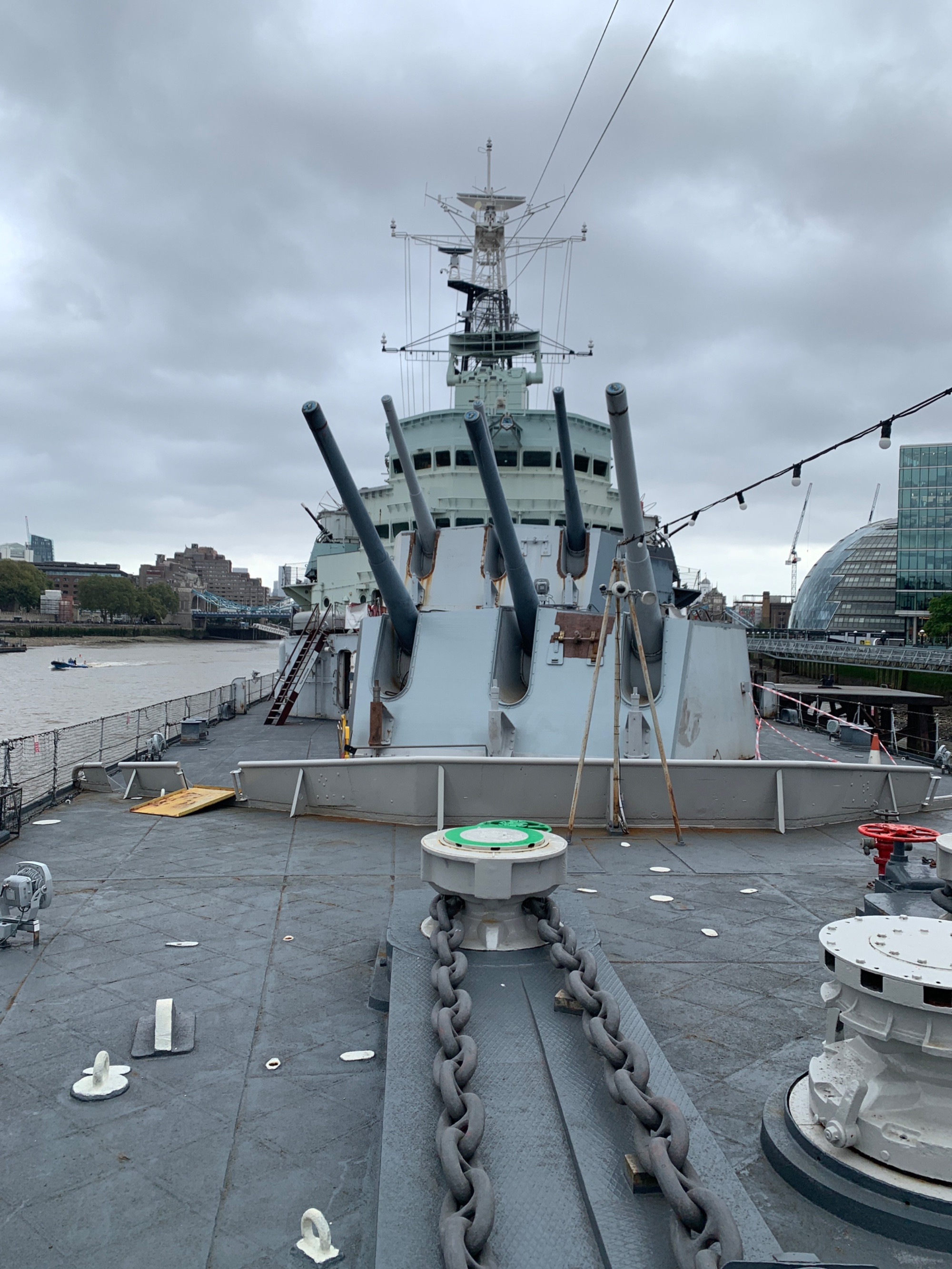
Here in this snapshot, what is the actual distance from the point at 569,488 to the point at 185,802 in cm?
438

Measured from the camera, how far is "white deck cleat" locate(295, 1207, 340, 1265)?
157 cm

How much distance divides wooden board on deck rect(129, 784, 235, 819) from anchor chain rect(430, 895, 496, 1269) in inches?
157

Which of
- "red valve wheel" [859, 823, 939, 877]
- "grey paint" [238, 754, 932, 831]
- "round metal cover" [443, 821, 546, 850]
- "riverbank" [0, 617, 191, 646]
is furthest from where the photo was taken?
"riverbank" [0, 617, 191, 646]

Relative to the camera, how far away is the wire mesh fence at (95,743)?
23.5ft

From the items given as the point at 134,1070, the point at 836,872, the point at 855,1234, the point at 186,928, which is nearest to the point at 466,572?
the point at 836,872

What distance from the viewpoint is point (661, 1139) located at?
1.53m

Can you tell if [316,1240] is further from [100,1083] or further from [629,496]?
[629,496]

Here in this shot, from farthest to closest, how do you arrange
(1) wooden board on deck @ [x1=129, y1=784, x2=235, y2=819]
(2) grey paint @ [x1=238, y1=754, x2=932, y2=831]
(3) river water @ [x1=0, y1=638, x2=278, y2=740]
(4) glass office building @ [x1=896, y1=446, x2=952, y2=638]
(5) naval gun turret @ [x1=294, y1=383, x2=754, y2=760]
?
(4) glass office building @ [x1=896, y1=446, x2=952, y2=638] → (3) river water @ [x1=0, y1=638, x2=278, y2=740] → (5) naval gun turret @ [x1=294, y1=383, x2=754, y2=760] → (1) wooden board on deck @ [x1=129, y1=784, x2=235, y2=819] → (2) grey paint @ [x1=238, y1=754, x2=932, y2=831]

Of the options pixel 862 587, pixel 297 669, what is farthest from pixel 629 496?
pixel 862 587

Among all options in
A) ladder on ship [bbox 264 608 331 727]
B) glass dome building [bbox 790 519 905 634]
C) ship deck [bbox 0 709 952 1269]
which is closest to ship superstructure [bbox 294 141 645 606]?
ladder on ship [bbox 264 608 331 727]

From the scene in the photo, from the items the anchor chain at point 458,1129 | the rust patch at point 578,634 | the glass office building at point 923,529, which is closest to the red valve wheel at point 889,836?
the anchor chain at point 458,1129

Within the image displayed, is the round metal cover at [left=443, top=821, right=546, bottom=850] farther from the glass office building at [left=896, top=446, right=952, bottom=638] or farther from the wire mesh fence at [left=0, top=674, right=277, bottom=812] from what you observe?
the glass office building at [left=896, top=446, right=952, bottom=638]

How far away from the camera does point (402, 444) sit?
854cm

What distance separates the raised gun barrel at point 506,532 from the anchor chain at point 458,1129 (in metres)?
5.00
